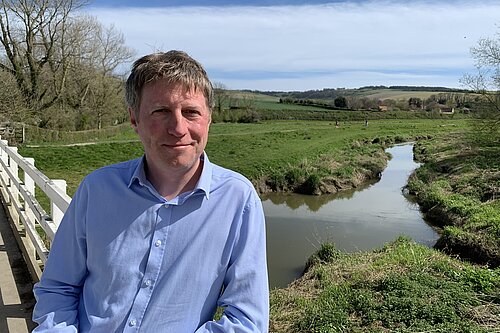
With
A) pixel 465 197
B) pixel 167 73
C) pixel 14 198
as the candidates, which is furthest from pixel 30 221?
pixel 465 197

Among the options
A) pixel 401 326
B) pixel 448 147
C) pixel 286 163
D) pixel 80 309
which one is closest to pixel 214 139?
pixel 286 163

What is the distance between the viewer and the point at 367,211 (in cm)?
1645

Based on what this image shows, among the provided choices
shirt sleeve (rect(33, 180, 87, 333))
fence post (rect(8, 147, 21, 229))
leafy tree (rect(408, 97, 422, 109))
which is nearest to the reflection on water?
fence post (rect(8, 147, 21, 229))

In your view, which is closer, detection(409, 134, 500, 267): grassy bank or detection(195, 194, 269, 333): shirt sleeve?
detection(195, 194, 269, 333): shirt sleeve

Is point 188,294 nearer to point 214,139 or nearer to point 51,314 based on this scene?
point 51,314

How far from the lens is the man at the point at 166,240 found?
1636 millimetres

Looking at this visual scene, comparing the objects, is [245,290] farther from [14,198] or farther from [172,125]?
[14,198]

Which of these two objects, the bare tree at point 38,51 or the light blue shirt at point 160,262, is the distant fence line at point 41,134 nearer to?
the bare tree at point 38,51

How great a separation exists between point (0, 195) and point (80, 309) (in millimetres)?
6375

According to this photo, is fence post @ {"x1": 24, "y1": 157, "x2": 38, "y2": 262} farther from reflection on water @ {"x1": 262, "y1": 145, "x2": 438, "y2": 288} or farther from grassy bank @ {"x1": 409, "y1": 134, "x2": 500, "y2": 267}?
grassy bank @ {"x1": 409, "y1": 134, "x2": 500, "y2": 267}

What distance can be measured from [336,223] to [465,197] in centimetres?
450

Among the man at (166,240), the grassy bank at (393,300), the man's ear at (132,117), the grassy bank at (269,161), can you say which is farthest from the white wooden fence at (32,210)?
the grassy bank at (269,161)

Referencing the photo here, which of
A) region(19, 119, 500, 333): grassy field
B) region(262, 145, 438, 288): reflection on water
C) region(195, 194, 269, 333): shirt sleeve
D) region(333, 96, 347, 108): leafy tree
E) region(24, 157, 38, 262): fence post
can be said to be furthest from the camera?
region(333, 96, 347, 108): leafy tree

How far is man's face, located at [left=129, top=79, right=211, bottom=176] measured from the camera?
1655mm
